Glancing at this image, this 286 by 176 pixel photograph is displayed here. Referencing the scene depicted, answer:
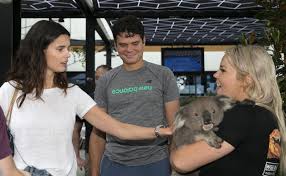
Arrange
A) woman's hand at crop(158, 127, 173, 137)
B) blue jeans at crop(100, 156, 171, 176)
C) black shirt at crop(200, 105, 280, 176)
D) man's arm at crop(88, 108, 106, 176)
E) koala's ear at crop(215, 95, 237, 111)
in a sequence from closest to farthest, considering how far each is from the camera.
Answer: black shirt at crop(200, 105, 280, 176)
koala's ear at crop(215, 95, 237, 111)
woman's hand at crop(158, 127, 173, 137)
blue jeans at crop(100, 156, 171, 176)
man's arm at crop(88, 108, 106, 176)

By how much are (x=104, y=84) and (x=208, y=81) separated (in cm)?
1075

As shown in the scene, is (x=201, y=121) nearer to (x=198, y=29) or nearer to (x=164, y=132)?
(x=164, y=132)

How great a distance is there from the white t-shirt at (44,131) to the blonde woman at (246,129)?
2.03 feet

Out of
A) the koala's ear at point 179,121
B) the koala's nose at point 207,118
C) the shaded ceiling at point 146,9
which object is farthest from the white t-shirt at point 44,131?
the shaded ceiling at point 146,9

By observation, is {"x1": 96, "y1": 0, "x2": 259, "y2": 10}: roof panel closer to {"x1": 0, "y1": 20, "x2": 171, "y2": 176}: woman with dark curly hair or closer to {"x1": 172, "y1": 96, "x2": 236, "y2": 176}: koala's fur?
{"x1": 0, "y1": 20, "x2": 171, "y2": 176}: woman with dark curly hair

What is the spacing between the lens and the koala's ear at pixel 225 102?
237cm

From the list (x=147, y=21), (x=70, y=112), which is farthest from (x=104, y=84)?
(x=147, y=21)

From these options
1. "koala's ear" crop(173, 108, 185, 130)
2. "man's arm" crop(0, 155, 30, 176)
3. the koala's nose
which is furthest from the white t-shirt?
the koala's nose

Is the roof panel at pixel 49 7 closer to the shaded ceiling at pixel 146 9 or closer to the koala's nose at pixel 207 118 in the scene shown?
the shaded ceiling at pixel 146 9

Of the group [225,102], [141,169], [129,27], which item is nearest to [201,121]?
[225,102]

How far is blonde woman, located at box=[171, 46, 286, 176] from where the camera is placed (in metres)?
2.27

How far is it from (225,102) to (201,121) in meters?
0.16

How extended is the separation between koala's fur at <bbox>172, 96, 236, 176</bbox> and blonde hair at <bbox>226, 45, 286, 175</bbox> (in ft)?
0.43

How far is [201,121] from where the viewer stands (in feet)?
8.10
